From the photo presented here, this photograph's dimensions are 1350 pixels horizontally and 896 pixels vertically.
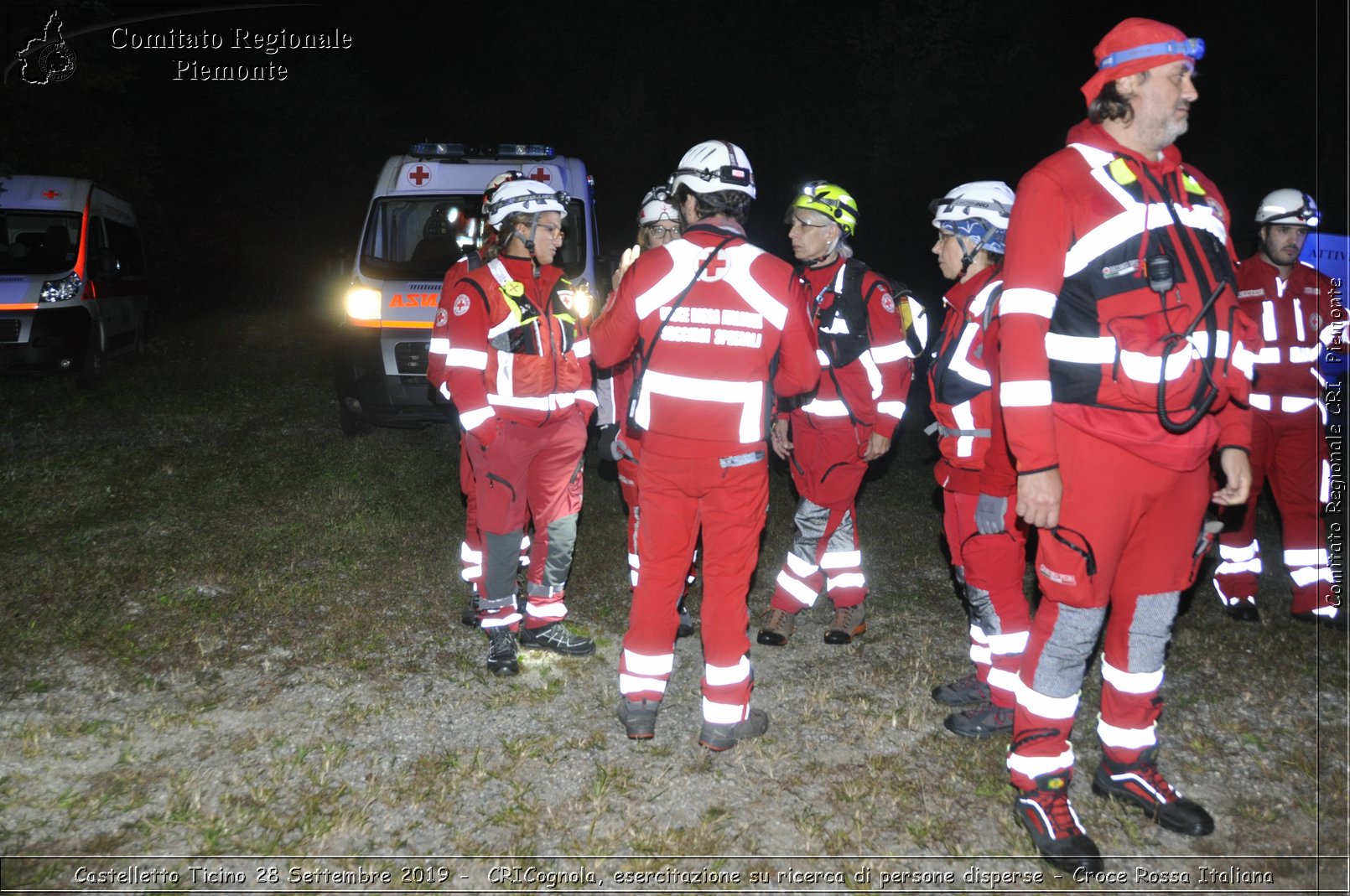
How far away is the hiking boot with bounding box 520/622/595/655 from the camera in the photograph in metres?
5.05

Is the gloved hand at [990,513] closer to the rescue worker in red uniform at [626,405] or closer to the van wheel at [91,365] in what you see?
the rescue worker in red uniform at [626,405]

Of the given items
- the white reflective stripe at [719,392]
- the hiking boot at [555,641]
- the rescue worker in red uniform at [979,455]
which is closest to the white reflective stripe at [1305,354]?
the rescue worker in red uniform at [979,455]

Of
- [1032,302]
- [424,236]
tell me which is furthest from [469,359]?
[424,236]

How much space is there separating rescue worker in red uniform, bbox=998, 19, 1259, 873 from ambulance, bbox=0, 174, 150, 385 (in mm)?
12241

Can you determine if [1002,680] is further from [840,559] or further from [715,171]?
[715,171]

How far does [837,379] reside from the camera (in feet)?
16.2

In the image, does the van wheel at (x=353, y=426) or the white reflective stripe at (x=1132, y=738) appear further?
the van wheel at (x=353, y=426)

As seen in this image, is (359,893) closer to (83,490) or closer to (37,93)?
(83,490)

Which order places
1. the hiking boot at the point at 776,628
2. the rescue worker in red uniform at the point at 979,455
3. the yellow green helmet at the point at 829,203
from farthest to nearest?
the hiking boot at the point at 776,628, the yellow green helmet at the point at 829,203, the rescue worker in red uniform at the point at 979,455

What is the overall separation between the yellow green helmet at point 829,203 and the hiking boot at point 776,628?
2069 mm

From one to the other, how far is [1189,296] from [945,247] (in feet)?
4.59

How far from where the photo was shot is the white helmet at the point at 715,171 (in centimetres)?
385

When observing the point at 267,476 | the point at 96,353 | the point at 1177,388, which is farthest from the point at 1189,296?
the point at 96,353

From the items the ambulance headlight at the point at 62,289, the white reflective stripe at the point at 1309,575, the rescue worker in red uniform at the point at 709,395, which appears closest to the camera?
the rescue worker in red uniform at the point at 709,395
